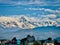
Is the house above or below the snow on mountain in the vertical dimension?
below

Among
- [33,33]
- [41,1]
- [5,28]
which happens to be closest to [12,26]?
[5,28]

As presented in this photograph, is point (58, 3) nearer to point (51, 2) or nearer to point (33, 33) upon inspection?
point (51, 2)

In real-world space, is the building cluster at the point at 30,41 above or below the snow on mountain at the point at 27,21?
below

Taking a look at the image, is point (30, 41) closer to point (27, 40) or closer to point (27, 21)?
point (27, 40)

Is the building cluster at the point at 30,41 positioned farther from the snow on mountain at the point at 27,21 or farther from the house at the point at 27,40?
the snow on mountain at the point at 27,21

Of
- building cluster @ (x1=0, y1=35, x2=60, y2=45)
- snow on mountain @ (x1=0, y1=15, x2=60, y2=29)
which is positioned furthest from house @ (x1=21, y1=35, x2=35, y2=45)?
snow on mountain @ (x1=0, y1=15, x2=60, y2=29)

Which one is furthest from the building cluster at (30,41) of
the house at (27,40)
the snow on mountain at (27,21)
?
the snow on mountain at (27,21)

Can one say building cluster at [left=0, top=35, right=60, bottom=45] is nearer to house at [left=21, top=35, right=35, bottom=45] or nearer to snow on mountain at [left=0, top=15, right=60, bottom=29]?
house at [left=21, top=35, right=35, bottom=45]

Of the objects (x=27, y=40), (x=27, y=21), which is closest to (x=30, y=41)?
(x=27, y=40)
